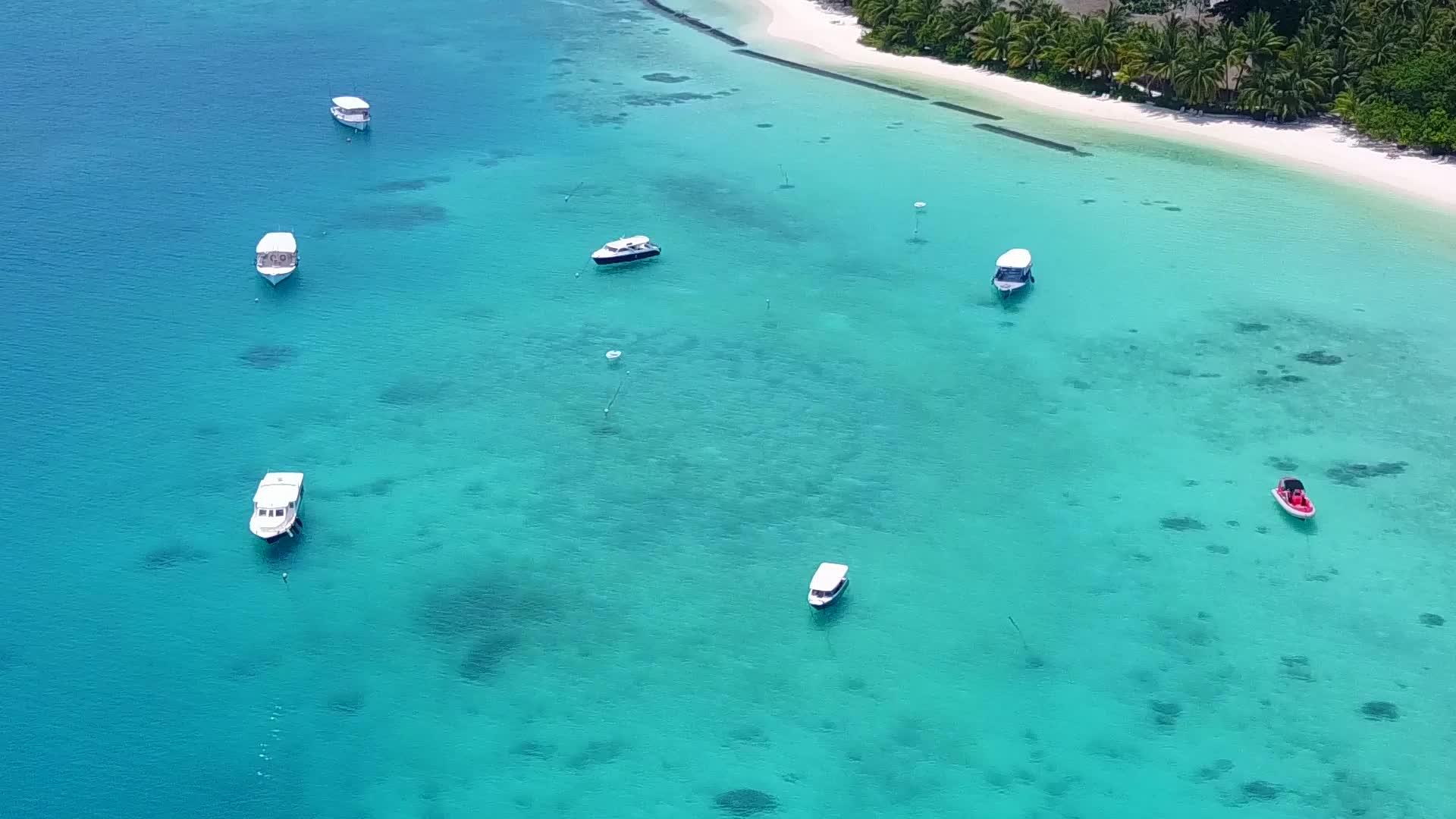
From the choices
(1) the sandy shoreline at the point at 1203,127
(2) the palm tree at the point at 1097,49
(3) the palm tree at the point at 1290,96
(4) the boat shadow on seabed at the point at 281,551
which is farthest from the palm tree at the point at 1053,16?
(4) the boat shadow on seabed at the point at 281,551

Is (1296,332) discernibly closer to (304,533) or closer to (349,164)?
(304,533)

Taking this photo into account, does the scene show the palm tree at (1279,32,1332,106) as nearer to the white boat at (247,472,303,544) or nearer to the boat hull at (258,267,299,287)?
the boat hull at (258,267,299,287)

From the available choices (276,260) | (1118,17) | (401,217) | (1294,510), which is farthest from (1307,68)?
(276,260)

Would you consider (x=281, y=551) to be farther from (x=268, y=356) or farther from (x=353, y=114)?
(x=353, y=114)

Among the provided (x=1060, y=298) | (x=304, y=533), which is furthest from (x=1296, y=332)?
(x=304, y=533)

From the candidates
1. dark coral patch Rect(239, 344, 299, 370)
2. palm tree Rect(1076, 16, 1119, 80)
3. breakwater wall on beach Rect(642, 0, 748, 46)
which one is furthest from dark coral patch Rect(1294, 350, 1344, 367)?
breakwater wall on beach Rect(642, 0, 748, 46)
